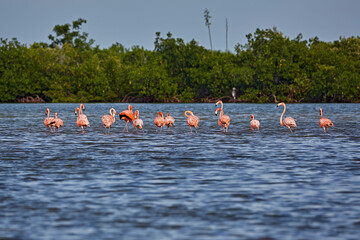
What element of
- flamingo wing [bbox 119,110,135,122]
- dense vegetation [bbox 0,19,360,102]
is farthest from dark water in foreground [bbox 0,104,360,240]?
dense vegetation [bbox 0,19,360,102]

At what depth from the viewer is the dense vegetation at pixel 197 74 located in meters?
102

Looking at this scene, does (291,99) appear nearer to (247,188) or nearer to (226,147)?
(226,147)

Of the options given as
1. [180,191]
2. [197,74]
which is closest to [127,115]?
[180,191]

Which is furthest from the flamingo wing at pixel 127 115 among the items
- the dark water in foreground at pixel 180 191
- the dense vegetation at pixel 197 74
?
A: the dense vegetation at pixel 197 74

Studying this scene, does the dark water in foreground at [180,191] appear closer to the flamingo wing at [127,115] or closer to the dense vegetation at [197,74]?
the flamingo wing at [127,115]

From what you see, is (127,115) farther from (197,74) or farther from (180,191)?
(197,74)

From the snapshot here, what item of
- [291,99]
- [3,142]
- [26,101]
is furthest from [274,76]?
[3,142]

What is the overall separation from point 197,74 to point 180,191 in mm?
98481

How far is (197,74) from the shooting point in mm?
110938

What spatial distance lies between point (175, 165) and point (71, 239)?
8111mm

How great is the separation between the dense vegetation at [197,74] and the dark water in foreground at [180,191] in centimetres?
8075

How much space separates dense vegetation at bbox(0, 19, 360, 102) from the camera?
10231 centimetres

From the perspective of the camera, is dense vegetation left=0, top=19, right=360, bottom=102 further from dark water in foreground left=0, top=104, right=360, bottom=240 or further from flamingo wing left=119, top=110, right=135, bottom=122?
dark water in foreground left=0, top=104, right=360, bottom=240

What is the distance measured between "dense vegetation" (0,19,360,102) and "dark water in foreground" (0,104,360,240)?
80750 millimetres
